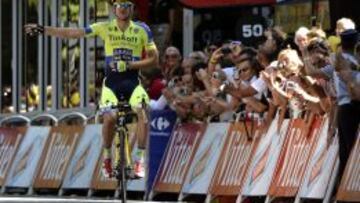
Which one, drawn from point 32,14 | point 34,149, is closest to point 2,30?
point 32,14

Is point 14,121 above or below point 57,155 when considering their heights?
above

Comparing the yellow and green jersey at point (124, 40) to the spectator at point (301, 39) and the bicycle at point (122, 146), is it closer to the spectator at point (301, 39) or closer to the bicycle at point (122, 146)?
the bicycle at point (122, 146)

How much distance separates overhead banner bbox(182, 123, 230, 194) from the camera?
19.6 meters

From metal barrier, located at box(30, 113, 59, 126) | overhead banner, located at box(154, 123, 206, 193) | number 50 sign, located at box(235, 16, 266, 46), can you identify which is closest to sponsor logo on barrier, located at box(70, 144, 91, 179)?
metal barrier, located at box(30, 113, 59, 126)

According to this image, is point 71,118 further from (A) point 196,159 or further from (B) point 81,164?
(A) point 196,159

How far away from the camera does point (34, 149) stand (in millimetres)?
A: 25031

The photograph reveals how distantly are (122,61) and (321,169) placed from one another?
2.79 meters

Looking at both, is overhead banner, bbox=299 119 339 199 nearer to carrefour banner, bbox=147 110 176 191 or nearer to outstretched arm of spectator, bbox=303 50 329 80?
outstretched arm of spectator, bbox=303 50 329 80

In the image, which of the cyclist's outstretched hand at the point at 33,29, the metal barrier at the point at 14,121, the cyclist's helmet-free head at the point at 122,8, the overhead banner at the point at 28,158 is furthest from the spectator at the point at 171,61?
the metal barrier at the point at 14,121

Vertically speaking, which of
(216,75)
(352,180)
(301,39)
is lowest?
(352,180)

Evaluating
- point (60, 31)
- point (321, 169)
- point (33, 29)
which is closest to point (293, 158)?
point (321, 169)

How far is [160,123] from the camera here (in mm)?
21078

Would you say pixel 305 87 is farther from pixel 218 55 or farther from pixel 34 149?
pixel 34 149

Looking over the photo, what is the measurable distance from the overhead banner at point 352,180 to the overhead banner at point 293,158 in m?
0.92
